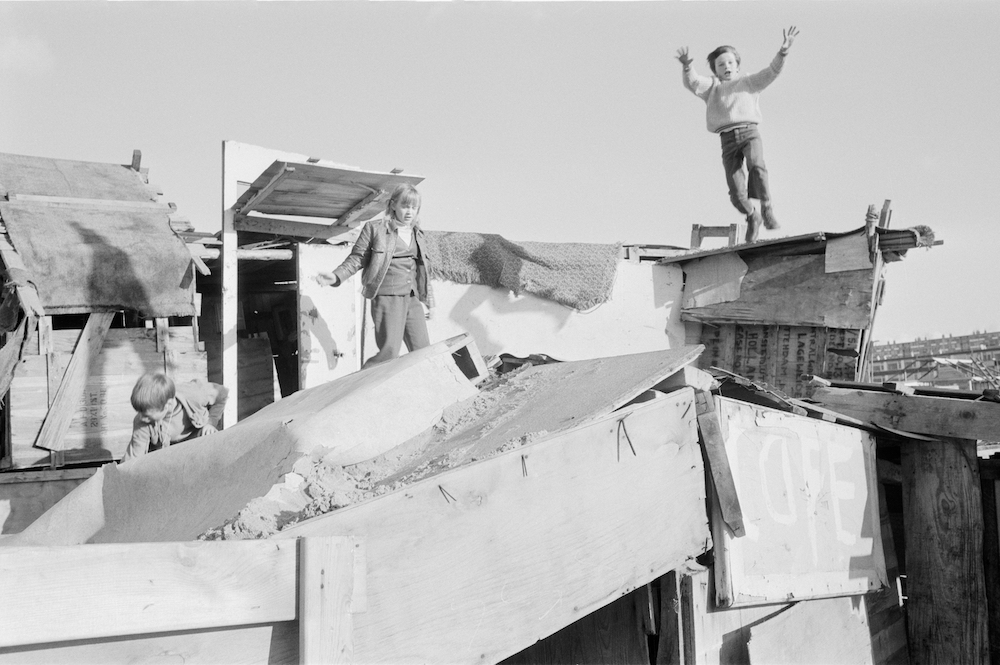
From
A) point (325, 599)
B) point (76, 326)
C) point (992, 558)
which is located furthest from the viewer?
point (76, 326)

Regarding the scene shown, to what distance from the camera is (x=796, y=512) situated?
346 cm

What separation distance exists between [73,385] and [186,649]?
4944mm

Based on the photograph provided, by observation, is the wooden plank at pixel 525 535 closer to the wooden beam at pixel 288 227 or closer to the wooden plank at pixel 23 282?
the wooden plank at pixel 23 282

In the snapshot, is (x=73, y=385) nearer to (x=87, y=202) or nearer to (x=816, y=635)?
(x=87, y=202)

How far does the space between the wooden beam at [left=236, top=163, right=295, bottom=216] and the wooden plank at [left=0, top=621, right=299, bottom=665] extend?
464cm

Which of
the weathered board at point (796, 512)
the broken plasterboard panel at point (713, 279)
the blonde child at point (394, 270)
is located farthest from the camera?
the broken plasterboard panel at point (713, 279)

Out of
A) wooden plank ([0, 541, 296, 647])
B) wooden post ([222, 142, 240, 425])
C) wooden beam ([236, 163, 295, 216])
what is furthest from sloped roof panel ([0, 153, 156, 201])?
wooden plank ([0, 541, 296, 647])

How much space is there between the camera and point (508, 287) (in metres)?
8.03

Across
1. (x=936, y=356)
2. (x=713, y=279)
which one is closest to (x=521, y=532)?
(x=713, y=279)

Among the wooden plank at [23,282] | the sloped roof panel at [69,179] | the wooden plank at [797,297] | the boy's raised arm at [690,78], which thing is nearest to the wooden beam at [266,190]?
the sloped roof panel at [69,179]

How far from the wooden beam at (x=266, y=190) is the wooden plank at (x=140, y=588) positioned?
459 centimetres

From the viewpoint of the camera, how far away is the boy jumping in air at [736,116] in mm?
7457

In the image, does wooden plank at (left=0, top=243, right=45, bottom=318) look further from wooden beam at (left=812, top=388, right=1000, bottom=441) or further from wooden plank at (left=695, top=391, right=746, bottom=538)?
wooden beam at (left=812, top=388, right=1000, bottom=441)

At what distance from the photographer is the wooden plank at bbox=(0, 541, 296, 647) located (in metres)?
1.82
